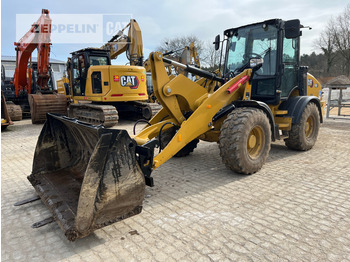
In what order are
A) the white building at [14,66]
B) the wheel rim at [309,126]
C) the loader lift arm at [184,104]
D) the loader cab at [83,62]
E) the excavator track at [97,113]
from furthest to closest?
the white building at [14,66] → the loader cab at [83,62] → the excavator track at [97,113] → the wheel rim at [309,126] → the loader lift arm at [184,104]

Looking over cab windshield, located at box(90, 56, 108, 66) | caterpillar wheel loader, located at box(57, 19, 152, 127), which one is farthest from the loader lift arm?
cab windshield, located at box(90, 56, 108, 66)

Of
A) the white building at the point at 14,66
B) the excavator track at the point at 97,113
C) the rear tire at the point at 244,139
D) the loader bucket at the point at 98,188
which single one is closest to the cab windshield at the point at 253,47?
the rear tire at the point at 244,139

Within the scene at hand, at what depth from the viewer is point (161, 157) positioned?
352 centimetres

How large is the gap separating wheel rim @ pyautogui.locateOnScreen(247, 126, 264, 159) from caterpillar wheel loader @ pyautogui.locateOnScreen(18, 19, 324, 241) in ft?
0.05

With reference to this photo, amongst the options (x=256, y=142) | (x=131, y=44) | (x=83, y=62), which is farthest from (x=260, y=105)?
(x=131, y=44)

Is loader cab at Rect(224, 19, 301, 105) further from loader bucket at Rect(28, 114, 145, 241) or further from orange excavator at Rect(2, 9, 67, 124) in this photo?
orange excavator at Rect(2, 9, 67, 124)

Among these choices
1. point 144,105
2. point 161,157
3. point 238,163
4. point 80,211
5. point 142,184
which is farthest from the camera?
point 144,105

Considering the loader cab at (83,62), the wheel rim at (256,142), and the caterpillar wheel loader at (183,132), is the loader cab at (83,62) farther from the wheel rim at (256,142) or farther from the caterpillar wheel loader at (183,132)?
the wheel rim at (256,142)

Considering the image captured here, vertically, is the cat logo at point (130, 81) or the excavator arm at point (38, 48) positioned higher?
→ the excavator arm at point (38, 48)

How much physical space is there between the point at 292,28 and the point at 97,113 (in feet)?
23.2

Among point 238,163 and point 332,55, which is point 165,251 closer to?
point 238,163

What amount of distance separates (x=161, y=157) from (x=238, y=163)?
1275 millimetres

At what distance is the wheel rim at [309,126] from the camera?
19.6 ft

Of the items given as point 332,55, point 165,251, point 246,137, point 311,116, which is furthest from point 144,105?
point 332,55
